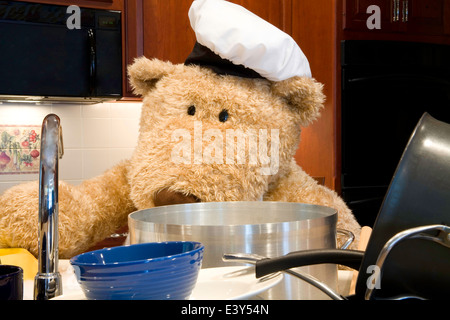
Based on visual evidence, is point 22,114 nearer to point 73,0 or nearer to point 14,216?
point 73,0

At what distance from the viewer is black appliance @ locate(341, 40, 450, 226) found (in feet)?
7.11

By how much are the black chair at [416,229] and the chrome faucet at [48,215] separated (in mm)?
262

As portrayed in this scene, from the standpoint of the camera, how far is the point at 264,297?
0.39 meters

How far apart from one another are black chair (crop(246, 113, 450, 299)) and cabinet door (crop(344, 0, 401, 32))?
6.53 ft

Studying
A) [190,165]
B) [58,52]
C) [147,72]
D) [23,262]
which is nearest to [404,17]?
[58,52]

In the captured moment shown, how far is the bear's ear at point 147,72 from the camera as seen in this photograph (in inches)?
43.1

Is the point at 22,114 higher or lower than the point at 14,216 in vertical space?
higher

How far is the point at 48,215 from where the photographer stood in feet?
1.44

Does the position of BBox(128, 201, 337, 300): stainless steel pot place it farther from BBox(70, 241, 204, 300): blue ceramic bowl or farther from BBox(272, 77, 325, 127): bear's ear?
BBox(272, 77, 325, 127): bear's ear

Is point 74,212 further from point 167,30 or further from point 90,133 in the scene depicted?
point 90,133

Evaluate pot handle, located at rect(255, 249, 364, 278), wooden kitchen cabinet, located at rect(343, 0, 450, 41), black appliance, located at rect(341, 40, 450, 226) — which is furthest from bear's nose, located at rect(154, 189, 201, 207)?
wooden kitchen cabinet, located at rect(343, 0, 450, 41)

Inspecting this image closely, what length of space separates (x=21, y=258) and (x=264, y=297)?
1.92 ft

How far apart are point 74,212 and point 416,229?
2.86 feet
